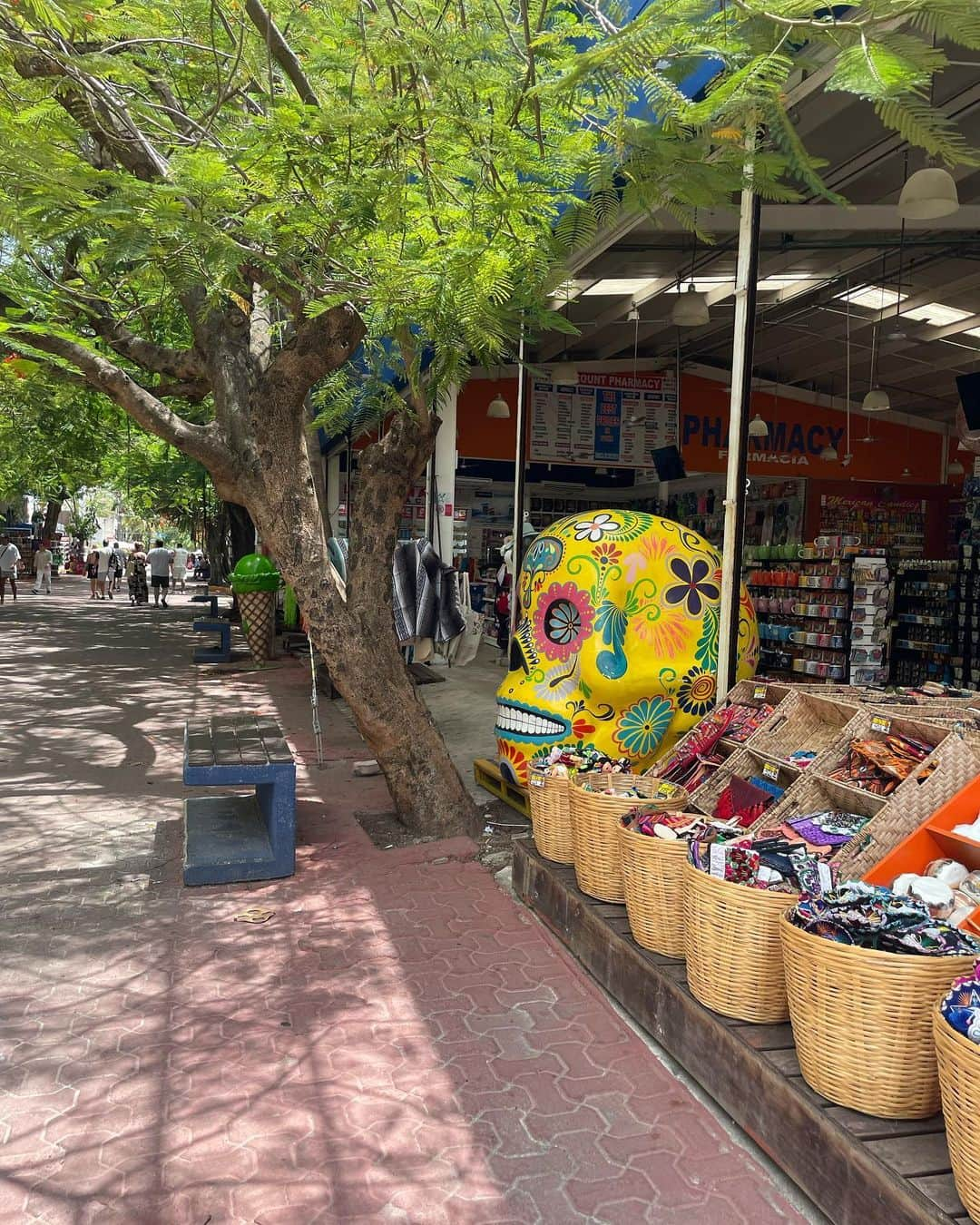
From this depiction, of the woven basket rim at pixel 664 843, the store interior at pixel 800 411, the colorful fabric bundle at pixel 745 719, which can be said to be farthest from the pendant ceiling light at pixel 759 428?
the woven basket rim at pixel 664 843

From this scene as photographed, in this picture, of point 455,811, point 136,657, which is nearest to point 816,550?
point 455,811

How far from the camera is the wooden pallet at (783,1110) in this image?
2.35 m

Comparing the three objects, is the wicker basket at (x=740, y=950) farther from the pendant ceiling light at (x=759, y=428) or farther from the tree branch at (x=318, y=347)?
the pendant ceiling light at (x=759, y=428)

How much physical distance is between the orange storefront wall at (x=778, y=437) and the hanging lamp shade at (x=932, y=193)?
8.69 m

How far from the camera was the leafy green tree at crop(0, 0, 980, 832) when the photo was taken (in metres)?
3.16

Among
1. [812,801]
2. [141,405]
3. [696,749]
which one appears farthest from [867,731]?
[141,405]

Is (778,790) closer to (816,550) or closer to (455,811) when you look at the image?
(455,811)

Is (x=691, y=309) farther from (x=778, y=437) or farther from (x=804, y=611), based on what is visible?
(x=778, y=437)

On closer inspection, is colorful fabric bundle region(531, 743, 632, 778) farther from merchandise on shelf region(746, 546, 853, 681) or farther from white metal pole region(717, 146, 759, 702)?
merchandise on shelf region(746, 546, 853, 681)

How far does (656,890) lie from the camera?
3646 mm

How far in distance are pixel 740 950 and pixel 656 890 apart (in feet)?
1.88

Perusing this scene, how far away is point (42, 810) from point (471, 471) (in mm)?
9907

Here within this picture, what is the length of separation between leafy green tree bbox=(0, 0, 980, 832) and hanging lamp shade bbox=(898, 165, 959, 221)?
965 mm

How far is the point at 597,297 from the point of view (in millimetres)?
10766
